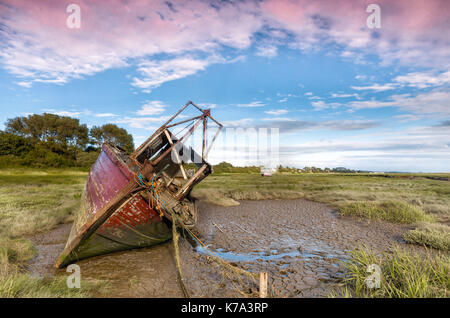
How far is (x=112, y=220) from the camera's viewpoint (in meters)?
6.53

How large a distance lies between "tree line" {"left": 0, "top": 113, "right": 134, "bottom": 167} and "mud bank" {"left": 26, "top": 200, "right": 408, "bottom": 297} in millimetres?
42397

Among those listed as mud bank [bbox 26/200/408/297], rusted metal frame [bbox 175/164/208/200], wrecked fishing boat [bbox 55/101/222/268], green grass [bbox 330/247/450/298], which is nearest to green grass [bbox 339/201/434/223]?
mud bank [bbox 26/200/408/297]

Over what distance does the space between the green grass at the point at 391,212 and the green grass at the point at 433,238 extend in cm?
218

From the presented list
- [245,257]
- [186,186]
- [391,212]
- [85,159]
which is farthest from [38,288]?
[85,159]

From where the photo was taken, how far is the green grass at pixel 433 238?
8.00m

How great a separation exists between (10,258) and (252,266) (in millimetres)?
6804

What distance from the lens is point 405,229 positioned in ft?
35.5

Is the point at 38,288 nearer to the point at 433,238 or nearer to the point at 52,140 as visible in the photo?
the point at 433,238

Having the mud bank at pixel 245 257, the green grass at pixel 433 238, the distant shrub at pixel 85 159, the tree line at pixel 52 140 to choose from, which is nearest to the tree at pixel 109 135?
the tree line at pixel 52 140

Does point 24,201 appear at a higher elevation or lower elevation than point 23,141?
lower

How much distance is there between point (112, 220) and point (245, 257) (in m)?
4.24

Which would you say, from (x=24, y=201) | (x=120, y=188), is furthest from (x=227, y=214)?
(x=24, y=201)

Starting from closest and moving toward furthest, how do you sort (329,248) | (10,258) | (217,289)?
1. (217,289)
2. (10,258)
3. (329,248)
